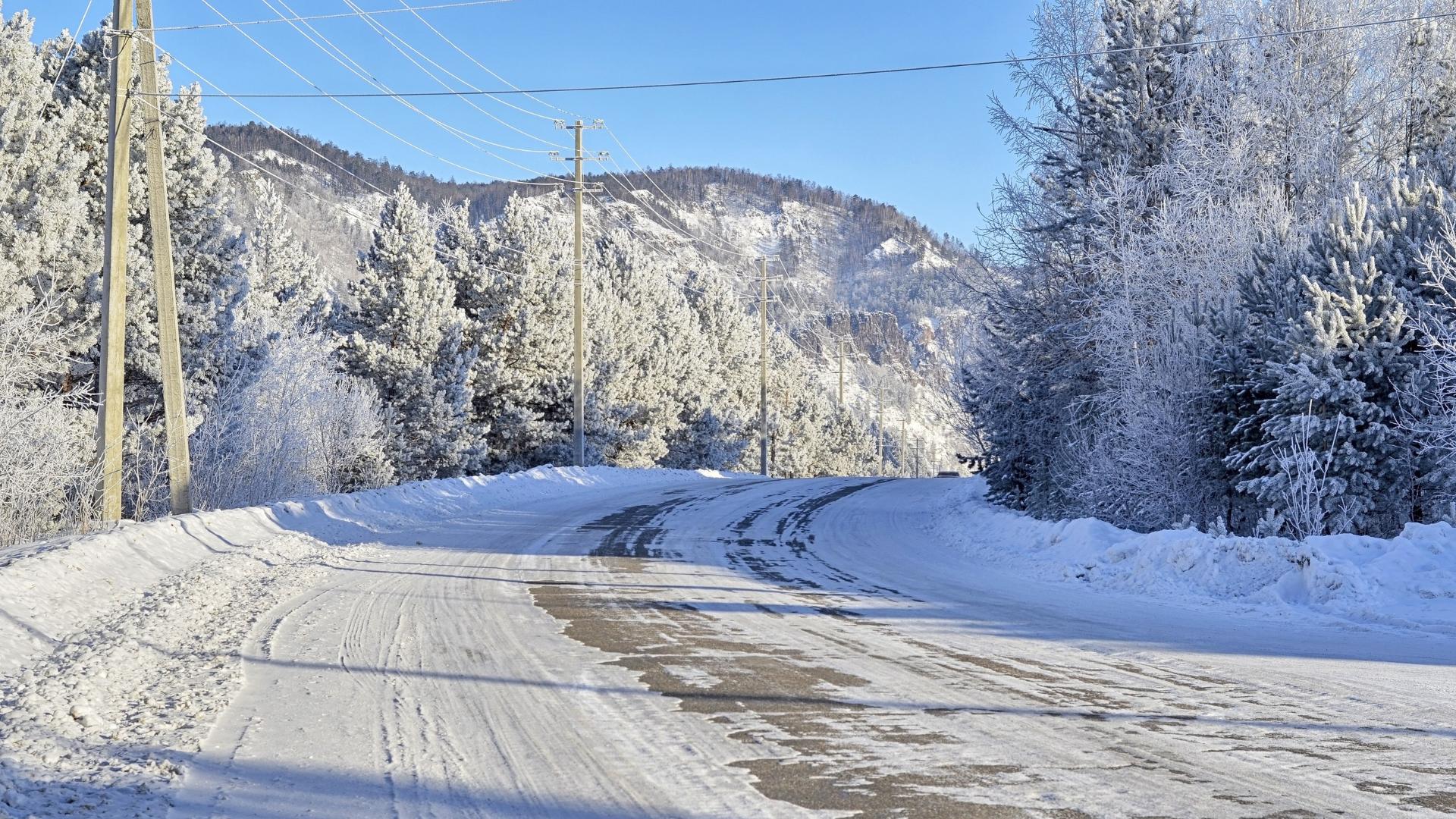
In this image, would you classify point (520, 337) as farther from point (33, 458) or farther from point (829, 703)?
point (829, 703)

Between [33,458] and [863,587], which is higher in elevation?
[33,458]

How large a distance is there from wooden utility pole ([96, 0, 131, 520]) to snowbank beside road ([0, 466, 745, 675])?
5.08 feet

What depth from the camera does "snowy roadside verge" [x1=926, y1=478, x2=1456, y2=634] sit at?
27.5 ft

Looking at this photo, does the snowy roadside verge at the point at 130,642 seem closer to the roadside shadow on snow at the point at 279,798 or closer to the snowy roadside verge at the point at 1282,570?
the roadside shadow on snow at the point at 279,798

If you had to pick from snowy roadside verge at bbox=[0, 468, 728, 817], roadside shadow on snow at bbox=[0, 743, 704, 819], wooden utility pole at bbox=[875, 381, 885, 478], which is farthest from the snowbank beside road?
wooden utility pole at bbox=[875, 381, 885, 478]

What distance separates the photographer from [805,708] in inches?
209

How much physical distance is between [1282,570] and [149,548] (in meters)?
11.1

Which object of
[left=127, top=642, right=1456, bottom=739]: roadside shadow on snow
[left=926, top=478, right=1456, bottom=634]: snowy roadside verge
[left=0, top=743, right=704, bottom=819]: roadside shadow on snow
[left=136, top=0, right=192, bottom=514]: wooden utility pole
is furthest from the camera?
[left=136, top=0, right=192, bottom=514]: wooden utility pole

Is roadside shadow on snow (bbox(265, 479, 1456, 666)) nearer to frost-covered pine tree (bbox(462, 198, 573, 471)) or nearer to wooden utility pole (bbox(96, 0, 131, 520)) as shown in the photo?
wooden utility pole (bbox(96, 0, 131, 520))

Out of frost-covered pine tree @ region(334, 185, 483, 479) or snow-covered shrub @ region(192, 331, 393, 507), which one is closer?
snow-covered shrub @ region(192, 331, 393, 507)

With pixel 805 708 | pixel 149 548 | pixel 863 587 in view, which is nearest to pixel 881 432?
pixel 863 587

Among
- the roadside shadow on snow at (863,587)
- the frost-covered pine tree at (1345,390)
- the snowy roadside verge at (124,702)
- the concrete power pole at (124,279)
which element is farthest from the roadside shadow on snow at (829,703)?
the concrete power pole at (124,279)

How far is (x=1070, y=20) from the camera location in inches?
863

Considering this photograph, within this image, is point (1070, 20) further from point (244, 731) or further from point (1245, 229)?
point (244, 731)
